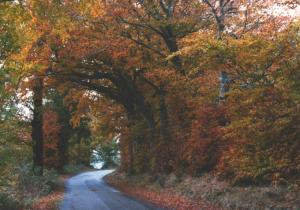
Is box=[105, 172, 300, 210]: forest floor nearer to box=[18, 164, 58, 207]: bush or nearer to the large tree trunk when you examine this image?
box=[18, 164, 58, 207]: bush

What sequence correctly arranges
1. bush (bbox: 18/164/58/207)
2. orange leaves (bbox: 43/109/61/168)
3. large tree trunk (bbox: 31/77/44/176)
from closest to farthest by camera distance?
bush (bbox: 18/164/58/207) < large tree trunk (bbox: 31/77/44/176) < orange leaves (bbox: 43/109/61/168)

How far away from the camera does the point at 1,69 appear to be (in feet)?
39.8

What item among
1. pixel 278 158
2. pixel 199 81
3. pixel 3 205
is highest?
pixel 199 81

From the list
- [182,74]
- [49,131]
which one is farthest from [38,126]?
[182,74]

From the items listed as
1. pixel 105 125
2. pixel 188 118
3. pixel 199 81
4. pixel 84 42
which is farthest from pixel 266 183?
pixel 105 125

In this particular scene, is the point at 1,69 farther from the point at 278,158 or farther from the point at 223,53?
the point at 278,158

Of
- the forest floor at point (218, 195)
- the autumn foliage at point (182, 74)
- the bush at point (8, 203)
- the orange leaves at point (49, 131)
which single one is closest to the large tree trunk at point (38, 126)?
the autumn foliage at point (182, 74)

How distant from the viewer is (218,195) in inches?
730

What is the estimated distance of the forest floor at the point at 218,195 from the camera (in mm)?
14456

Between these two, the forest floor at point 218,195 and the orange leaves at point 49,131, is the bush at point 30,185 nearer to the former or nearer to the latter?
the forest floor at point 218,195

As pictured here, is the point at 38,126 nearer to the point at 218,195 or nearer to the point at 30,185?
the point at 30,185

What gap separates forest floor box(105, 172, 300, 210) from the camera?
14.5 m

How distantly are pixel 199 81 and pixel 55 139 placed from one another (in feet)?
80.7

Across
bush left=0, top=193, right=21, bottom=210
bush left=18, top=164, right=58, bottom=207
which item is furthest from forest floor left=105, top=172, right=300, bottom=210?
bush left=18, top=164, right=58, bottom=207
